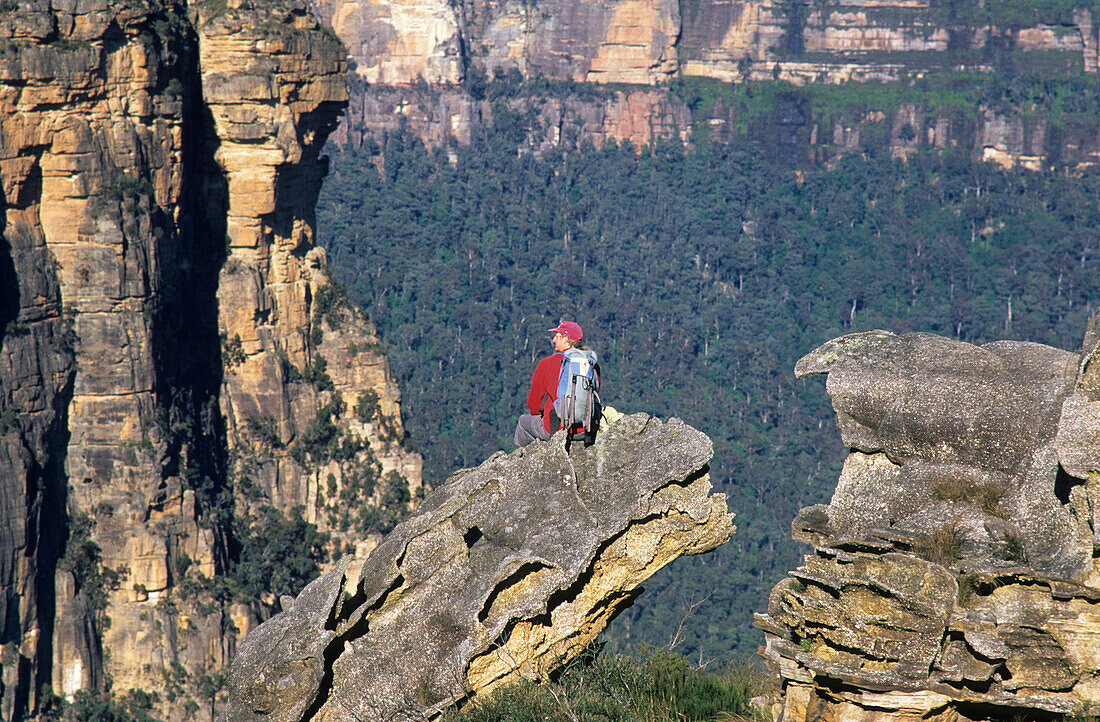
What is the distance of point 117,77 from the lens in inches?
1351

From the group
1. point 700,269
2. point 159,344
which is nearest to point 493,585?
point 159,344

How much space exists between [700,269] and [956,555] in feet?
386

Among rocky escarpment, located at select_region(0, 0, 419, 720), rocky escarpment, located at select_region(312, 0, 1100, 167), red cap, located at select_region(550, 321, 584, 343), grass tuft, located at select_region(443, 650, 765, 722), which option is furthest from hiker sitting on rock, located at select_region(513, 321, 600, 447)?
rocky escarpment, located at select_region(312, 0, 1100, 167)

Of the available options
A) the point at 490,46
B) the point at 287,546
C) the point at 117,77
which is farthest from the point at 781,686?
the point at 490,46

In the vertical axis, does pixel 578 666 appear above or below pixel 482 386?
above

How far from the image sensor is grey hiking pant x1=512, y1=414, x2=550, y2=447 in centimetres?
974

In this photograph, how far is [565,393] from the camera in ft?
30.3

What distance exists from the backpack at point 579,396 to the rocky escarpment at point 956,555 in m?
1.81

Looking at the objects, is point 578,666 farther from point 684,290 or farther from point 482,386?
point 684,290

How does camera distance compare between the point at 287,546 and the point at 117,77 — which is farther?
the point at 287,546

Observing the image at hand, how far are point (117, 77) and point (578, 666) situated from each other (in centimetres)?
3008

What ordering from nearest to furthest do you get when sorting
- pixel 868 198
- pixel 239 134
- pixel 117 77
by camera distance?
pixel 117 77 < pixel 239 134 < pixel 868 198

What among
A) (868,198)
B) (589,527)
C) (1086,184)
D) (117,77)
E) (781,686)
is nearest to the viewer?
(781,686)

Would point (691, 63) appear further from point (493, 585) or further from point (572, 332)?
point (493, 585)
